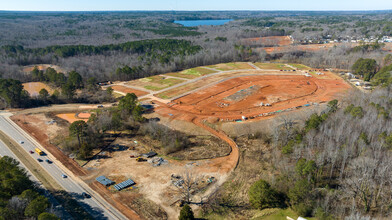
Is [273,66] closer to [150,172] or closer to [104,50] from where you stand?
[104,50]

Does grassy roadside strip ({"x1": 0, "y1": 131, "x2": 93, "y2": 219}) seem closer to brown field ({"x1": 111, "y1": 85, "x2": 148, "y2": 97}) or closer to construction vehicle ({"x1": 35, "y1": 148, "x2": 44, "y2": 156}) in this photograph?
construction vehicle ({"x1": 35, "y1": 148, "x2": 44, "y2": 156})

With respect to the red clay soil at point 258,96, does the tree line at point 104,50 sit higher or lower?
higher

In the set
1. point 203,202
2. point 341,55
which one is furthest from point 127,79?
point 341,55

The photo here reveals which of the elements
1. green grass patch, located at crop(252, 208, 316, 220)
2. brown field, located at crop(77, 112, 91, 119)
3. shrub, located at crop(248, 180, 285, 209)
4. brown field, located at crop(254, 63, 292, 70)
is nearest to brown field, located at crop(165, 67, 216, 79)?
brown field, located at crop(254, 63, 292, 70)

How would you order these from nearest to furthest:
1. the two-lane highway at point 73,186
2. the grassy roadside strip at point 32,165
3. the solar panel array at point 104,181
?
the two-lane highway at point 73,186 → the solar panel array at point 104,181 → the grassy roadside strip at point 32,165

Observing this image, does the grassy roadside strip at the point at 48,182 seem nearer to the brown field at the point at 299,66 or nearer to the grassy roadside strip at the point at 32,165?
the grassy roadside strip at the point at 32,165

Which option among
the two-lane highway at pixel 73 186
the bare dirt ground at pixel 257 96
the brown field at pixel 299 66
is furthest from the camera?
the brown field at pixel 299 66

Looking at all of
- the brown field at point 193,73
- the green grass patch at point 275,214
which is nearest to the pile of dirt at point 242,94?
the brown field at point 193,73
